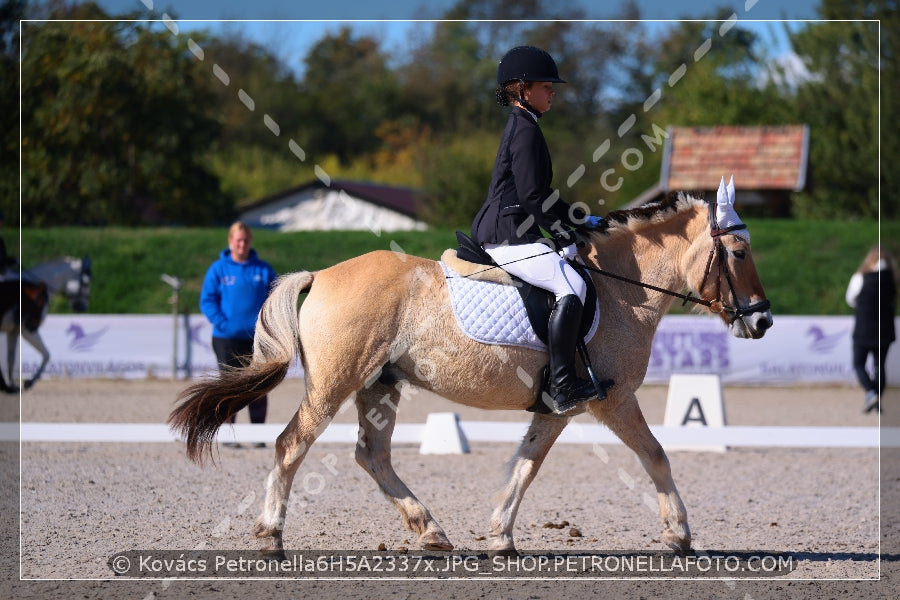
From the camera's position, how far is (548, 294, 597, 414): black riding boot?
4.90 meters

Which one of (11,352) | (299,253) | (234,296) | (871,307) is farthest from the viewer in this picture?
(299,253)

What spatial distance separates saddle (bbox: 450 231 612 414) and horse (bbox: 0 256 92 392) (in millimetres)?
9347

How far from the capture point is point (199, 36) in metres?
25.0

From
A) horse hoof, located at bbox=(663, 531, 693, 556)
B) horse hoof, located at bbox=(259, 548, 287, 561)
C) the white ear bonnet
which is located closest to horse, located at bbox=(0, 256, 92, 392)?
horse hoof, located at bbox=(259, 548, 287, 561)

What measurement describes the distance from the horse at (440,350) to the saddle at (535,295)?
0.28 ft

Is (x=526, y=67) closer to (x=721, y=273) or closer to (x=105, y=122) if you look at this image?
(x=721, y=273)

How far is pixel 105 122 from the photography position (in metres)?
23.5

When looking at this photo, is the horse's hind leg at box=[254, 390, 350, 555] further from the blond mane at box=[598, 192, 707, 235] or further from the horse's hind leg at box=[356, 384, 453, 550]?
the blond mane at box=[598, 192, 707, 235]

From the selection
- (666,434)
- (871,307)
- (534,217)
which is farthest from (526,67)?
(871,307)

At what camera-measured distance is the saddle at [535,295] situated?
16.4 feet

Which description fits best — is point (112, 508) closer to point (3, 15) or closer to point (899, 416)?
point (899, 416)

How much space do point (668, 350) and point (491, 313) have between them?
38.6ft

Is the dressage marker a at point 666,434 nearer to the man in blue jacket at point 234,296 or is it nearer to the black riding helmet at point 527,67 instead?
the man in blue jacket at point 234,296

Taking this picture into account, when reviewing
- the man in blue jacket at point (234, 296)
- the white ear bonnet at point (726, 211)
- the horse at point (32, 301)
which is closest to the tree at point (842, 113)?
the horse at point (32, 301)
